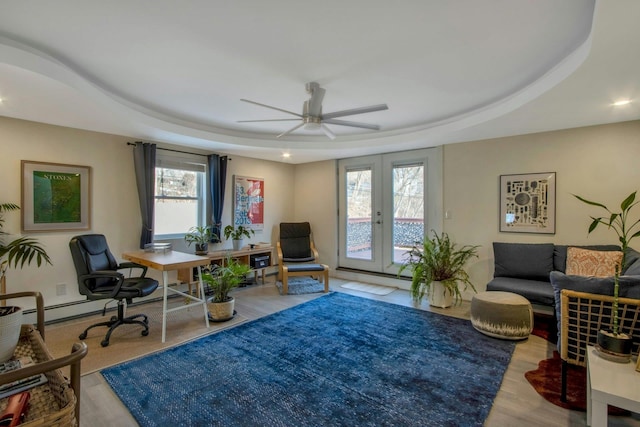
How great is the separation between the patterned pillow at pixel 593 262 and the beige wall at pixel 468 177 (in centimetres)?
41

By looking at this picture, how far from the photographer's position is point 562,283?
222 cm

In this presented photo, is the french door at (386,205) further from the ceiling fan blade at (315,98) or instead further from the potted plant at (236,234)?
the ceiling fan blade at (315,98)

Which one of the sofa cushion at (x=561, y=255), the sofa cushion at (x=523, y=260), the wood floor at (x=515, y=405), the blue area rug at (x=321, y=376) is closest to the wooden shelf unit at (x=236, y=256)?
the blue area rug at (x=321, y=376)

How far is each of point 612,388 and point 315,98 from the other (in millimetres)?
2839

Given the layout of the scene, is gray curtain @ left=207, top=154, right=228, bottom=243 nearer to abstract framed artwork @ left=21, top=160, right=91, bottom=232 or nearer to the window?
the window

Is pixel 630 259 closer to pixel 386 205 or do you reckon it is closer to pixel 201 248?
pixel 386 205

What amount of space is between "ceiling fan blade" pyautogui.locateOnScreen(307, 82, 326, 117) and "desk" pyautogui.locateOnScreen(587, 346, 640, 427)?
277 centimetres

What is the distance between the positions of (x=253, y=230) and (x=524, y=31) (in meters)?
4.83

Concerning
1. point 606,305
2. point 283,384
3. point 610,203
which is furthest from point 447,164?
point 283,384

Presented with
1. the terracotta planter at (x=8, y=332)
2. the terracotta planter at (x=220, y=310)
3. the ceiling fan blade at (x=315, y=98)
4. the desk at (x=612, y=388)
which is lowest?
the terracotta planter at (x=220, y=310)

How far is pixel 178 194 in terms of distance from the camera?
4.84m

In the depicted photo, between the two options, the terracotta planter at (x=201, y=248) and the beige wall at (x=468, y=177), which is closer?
the beige wall at (x=468, y=177)

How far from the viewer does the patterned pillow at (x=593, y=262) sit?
124 inches

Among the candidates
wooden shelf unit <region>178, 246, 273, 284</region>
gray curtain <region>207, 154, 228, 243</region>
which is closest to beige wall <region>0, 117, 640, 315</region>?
wooden shelf unit <region>178, 246, 273, 284</region>
